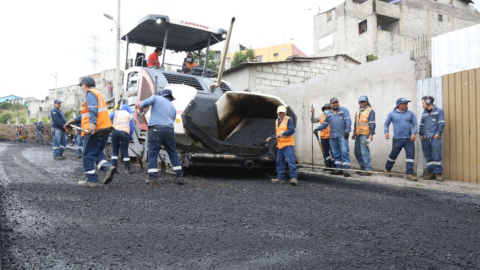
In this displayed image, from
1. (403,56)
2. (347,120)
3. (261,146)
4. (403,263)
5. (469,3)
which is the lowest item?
(403,263)

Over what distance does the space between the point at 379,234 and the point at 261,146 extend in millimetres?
3544

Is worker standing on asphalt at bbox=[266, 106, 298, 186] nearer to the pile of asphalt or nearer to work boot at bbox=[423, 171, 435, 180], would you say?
the pile of asphalt

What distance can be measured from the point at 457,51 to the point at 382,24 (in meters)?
22.7

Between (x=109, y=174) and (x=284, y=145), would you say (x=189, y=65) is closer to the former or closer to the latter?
(x=284, y=145)

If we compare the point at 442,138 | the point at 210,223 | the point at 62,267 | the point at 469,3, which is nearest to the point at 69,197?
the point at 210,223

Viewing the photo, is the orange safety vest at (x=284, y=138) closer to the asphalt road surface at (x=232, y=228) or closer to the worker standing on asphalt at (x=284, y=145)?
the worker standing on asphalt at (x=284, y=145)

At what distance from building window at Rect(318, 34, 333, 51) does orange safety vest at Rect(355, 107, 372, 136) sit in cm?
2608

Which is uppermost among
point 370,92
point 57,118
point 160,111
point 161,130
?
point 370,92

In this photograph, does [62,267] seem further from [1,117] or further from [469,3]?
[1,117]

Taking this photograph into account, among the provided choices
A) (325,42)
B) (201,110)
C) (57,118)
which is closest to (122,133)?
(201,110)

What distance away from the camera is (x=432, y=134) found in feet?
20.3

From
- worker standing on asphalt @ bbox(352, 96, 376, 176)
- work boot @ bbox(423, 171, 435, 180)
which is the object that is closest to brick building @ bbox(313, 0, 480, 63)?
worker standing on asphalt @ bbox(352, 96, 376, 176)

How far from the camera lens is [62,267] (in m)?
2.16

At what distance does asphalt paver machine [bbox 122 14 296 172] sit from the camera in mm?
5996
